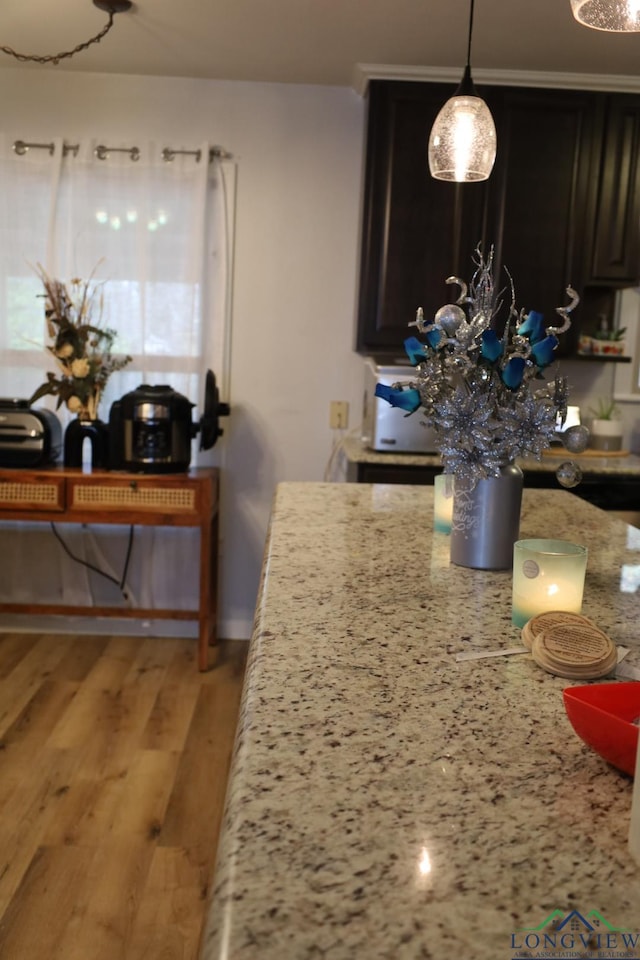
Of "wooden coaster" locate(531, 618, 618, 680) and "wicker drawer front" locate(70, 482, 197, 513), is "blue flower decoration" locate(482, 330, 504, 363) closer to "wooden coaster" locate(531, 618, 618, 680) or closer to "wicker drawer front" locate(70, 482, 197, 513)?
"wooden coaster" locate(531, 618, 618, 680)

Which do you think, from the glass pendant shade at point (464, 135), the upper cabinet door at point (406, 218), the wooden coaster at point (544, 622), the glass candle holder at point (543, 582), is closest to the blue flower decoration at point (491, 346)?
the glass candle holder at point (543, 582)

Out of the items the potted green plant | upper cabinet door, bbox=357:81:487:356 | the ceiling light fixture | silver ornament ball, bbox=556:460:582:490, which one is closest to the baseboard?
upper cabinet door, bbox=357:81:487:356

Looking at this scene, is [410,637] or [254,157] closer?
[410,637]

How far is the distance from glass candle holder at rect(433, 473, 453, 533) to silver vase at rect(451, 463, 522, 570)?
0.16 metres

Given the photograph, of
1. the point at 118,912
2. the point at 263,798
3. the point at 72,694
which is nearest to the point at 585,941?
the point at 263,798

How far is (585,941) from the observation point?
520 millimetres

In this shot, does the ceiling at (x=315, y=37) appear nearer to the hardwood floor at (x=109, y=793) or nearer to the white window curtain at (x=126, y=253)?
the white window curtain at (x=126, y=253)

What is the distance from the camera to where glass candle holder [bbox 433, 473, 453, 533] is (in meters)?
1.59

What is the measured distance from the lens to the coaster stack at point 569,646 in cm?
93

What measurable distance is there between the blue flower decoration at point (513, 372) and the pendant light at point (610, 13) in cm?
49

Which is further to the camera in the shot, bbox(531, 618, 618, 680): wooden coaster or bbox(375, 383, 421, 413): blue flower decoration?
bbox(375, 383, 421, 413): blue flower decoration

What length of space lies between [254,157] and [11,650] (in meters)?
2.25

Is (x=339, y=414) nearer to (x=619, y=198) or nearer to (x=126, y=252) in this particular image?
(x=126, y=252)

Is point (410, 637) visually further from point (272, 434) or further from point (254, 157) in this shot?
point (254, 157)
